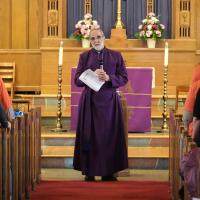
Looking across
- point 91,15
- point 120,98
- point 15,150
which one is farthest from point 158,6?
point 15,150

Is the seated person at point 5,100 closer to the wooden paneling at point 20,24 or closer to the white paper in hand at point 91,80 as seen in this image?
the white paper in hand at point 91,80

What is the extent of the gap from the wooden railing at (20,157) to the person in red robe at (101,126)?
57 cm

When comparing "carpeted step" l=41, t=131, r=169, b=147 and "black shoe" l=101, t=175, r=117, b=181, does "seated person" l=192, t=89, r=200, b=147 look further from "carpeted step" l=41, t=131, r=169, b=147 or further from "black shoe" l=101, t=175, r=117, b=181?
"carpeted step" l=41, t=131, r=169, b=147

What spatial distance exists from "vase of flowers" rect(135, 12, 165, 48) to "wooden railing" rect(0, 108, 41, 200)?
20.4ft

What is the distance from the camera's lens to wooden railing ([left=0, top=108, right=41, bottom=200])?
562 centimetres

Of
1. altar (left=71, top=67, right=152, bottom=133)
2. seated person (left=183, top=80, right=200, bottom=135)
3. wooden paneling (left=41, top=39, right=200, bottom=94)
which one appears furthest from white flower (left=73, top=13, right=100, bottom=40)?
seated person (left=183, top=80, right=200, bottom=135)

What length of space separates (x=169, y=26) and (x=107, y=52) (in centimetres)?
704

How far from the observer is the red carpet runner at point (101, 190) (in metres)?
6.80

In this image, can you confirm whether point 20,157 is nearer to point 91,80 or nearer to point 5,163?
point 5,163

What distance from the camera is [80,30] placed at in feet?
45.5

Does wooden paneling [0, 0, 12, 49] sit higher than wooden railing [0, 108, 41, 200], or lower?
higher

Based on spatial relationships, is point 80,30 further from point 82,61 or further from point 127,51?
point 82,61

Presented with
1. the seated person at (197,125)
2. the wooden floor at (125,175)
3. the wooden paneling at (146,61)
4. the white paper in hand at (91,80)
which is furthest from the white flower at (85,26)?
the seated person at (197,125)

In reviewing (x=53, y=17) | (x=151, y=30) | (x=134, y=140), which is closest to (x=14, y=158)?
(x=134, y=140)
